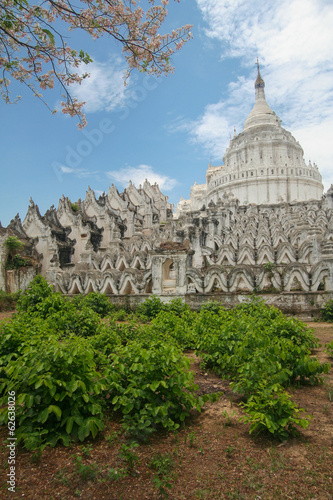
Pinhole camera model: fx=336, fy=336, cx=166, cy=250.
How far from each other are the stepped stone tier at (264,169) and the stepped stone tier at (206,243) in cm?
15

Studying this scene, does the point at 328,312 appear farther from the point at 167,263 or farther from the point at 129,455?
the point at 129,455

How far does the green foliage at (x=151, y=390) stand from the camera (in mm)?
4266

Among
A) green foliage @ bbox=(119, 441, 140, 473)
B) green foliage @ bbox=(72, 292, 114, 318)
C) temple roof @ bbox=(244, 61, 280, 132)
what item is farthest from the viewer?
temple roof @ bbox=(244, 61, 280, 132)

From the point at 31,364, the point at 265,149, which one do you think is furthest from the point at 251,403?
the point at 265,149

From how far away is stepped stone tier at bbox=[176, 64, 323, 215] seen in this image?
160ft

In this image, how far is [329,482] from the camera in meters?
3.49

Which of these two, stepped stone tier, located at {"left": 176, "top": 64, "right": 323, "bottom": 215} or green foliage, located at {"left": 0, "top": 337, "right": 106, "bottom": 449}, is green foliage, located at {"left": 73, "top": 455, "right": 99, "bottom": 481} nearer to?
green foliage, located at {"left": 0, "top": 337, "right": 106, "bottom": 449}

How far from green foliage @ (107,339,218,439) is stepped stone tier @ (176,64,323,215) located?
4001cm

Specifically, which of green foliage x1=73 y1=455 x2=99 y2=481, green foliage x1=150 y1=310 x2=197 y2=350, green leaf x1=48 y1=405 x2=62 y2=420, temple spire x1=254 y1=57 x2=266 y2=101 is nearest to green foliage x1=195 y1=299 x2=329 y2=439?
green foliage x1=150 y1=310 x2=197 y2=350

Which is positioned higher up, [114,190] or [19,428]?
[114,190]

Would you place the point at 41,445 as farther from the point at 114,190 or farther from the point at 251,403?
the point at 114,190

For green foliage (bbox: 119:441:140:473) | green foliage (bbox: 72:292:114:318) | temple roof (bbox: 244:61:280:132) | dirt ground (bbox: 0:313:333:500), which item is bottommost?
dirt ground (bbox: 0:313:333:500)

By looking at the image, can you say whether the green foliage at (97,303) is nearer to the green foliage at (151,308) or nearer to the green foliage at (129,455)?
the green foliage at (151,308)

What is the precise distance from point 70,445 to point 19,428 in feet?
2.10
